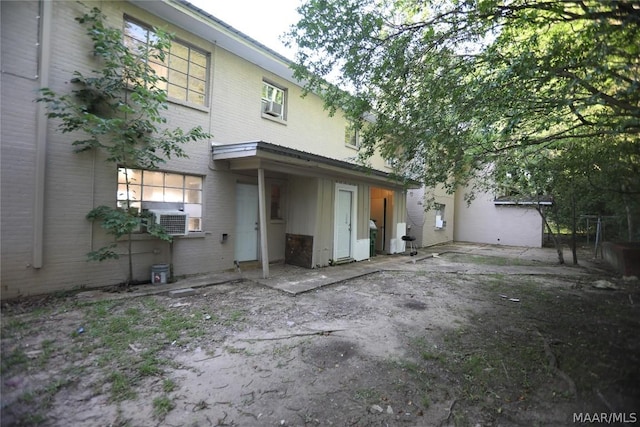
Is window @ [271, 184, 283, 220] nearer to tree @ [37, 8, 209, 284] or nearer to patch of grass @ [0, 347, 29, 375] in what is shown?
tree @ [37, 8, 209, 284]

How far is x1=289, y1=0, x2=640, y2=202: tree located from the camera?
374 centimetres

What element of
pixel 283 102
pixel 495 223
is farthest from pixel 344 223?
pixel 495 223

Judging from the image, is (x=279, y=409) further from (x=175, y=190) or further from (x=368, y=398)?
(x=175, y=190)

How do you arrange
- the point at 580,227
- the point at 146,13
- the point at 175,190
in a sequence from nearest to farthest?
the point at 146,13
the point at 175,190
the point at 580,227

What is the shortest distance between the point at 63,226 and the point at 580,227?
21.8m

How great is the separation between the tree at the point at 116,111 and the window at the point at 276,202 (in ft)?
11.0

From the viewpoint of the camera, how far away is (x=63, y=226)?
519 cm

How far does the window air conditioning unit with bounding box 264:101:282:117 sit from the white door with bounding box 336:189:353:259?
2986 mm

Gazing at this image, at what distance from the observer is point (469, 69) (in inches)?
190

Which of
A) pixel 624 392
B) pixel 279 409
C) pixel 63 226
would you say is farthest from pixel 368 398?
pixel 63 226

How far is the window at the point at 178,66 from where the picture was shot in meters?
6.05

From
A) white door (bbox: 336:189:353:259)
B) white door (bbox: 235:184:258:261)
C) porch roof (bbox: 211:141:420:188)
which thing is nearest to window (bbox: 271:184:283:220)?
white door (bbox: 235:184:258:261)

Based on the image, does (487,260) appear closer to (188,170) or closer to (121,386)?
(188,170)

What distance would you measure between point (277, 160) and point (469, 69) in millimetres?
4192
